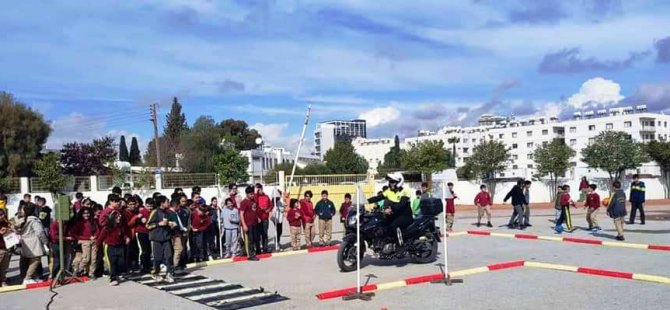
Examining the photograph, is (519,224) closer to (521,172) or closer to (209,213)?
(209,213)

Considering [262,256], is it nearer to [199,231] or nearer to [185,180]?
[199,231]

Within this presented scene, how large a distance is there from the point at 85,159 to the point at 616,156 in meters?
38.3

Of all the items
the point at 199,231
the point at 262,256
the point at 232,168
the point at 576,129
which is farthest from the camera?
the point at 576,129

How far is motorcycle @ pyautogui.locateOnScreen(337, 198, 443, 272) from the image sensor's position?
40.9 ft

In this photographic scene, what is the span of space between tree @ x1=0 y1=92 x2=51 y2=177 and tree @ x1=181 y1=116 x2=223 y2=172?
1720 cm

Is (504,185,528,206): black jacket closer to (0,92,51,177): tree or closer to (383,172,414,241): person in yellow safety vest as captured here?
(383,172,414,241): person in yellow safety vest

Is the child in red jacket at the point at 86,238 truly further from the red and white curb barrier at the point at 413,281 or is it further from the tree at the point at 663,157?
the tree at the point at 663,157

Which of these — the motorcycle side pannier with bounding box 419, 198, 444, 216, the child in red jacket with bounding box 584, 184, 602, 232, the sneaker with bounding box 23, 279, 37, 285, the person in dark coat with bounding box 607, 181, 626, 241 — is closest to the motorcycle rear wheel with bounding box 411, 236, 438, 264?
the motorcycle side pannier with bounding box 419, 198, 444, 216

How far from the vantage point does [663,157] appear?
151 feet

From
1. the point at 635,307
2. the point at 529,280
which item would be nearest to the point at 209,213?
the point at 529,280

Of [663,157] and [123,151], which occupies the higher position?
[123,151]

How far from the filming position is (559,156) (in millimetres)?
43250

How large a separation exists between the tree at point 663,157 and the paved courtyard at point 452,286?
33.3 m

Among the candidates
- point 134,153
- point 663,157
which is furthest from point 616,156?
point 134,153
